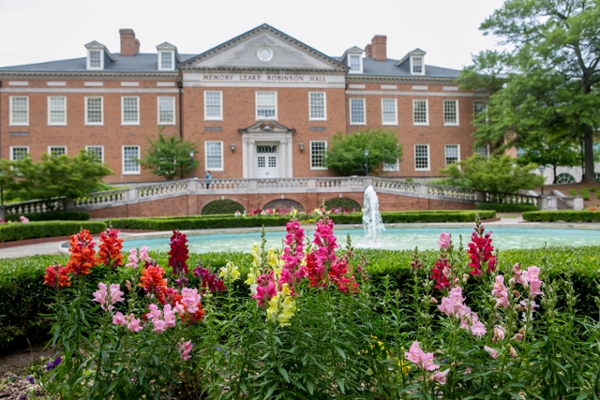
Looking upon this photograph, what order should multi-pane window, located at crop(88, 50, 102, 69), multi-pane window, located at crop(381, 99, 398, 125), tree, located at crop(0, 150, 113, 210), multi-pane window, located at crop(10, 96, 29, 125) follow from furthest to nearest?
1. multi-pane window, located at crop(381, 99, 398, 125)
2. multi-pane window, located at crop(88, 50, 102, 69)
3. multi-pane window, located at crop(10, 96, 29, 125)
4. tree, located at crop(0, 150, 113, 210)

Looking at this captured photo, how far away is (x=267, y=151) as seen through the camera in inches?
1346

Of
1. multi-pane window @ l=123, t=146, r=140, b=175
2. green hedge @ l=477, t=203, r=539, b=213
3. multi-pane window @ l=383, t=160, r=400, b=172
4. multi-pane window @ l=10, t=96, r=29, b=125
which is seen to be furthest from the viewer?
multi-pane window @ l=383, t=160, r=400, b=172

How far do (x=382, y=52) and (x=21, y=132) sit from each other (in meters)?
29.0

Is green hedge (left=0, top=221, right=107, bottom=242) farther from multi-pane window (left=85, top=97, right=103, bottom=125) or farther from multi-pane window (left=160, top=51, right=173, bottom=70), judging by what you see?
multi-pane window (left=160, top=51, right=173, bottom=70)

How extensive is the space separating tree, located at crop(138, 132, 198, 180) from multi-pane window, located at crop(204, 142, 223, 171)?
1.79 metres

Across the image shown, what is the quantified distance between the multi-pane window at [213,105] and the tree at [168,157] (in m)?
3.11

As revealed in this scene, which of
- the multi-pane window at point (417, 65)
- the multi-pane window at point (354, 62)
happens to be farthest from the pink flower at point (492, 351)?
the multi-pane window at point (417, 65)

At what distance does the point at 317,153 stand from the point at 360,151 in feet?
14.3

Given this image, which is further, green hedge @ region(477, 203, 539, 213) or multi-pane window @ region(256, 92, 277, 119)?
multi-pane window @ region(256, 92, 277, 119)

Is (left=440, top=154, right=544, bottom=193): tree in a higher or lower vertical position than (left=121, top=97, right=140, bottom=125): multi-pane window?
lower

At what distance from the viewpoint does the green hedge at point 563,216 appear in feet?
63.6

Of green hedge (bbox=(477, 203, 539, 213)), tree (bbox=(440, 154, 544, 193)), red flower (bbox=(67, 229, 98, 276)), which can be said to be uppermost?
tree (bbox=(440, 154, 544, 193))

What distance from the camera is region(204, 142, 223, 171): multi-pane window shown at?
109 feet

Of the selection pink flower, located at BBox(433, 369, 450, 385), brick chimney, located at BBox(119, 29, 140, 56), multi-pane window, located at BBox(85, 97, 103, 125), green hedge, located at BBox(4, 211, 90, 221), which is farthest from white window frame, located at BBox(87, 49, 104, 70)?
pink flower, located at BBox(433, 369, 450, 385)
